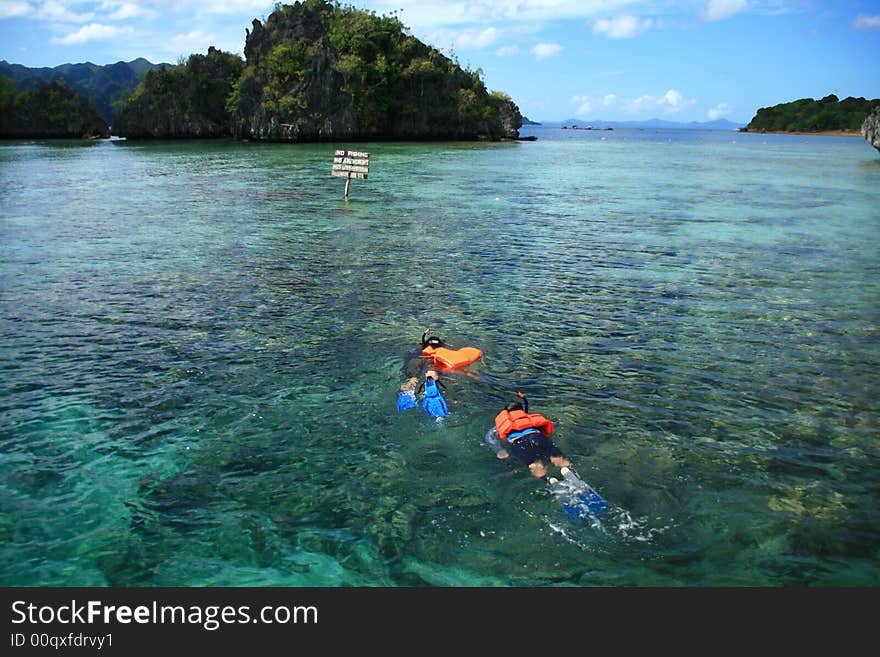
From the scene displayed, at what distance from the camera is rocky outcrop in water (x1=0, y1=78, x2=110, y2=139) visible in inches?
4594

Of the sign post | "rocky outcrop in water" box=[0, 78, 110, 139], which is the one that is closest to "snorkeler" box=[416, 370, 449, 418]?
the sign post

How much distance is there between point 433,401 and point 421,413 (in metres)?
0.28

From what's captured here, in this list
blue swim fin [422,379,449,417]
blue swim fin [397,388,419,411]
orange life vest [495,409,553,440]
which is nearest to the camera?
orange life vest [495,409,553,440]

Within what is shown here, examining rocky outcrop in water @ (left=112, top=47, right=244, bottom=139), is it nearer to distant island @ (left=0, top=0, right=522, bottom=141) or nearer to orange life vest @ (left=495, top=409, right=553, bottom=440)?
distant island @ (left=0, top=0, right=522, bottom=141)

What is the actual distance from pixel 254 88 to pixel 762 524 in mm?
119898

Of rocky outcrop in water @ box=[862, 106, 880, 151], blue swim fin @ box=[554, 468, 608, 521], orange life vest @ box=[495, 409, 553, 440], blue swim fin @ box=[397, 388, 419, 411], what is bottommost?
blue swim fin @ box=[554, 468, 608, 521]

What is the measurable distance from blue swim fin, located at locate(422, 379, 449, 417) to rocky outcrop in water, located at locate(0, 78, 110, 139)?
13947 cm

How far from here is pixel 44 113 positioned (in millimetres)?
118625

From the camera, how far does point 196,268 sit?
18234 mm

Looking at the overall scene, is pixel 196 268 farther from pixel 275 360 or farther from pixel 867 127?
pixel 867 127

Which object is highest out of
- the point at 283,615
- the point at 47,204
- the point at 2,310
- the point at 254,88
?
the point at 254,88

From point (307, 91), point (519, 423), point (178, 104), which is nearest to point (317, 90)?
point (307, 91)

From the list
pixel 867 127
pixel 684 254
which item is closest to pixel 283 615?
pixel 684 254

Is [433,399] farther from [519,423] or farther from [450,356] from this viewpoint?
[519,423]
